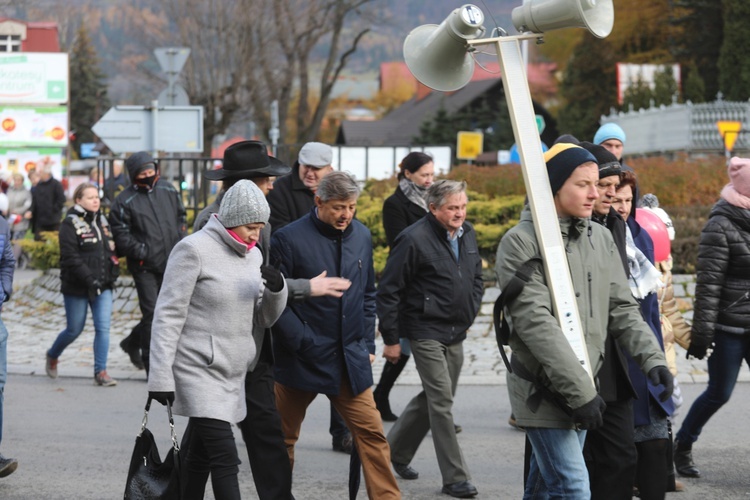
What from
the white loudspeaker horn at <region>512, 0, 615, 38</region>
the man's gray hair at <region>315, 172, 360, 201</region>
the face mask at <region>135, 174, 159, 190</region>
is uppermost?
the white loudspeaker horn at <region>512, 0, 615, 38</region>

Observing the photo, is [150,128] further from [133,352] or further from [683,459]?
[683,459]

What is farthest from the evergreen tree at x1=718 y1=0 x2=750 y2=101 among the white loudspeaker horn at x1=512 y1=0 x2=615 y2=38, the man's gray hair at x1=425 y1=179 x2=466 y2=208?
the white loudspeaker horn at x1=512 y1=0 x2=615 y2=38

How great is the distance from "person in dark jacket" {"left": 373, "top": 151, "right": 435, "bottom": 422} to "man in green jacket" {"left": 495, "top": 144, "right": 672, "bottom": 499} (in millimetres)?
3356

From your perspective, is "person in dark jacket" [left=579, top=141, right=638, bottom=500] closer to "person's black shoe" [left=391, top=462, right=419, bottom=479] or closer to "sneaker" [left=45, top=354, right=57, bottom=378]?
"person's black shoe" [left=391, top=462, right=419, bottom=479]

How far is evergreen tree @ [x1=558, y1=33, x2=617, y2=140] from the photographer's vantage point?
189 feet

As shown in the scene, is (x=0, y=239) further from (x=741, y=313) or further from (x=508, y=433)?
(x=741, y=313)

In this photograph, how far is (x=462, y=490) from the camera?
254 inches

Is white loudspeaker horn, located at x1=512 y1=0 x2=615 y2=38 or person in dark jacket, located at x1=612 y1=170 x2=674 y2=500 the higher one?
white loudspeaker horn, located at x1=512 y1=0 x2=615 y2=38

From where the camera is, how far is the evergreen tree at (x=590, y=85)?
189ft

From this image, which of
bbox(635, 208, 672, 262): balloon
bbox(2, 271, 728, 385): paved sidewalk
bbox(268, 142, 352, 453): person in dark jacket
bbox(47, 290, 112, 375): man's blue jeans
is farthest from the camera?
bbox(2, 271, 728, 385): paved sidewalk

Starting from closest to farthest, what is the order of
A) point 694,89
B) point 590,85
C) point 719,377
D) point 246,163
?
point 246,163, point 719,377, point 694,89, point 590,85

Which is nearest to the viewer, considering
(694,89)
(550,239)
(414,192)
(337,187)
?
(550,239)

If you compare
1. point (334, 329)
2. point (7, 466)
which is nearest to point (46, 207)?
point (7, 466)

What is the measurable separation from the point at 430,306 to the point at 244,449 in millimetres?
1814
